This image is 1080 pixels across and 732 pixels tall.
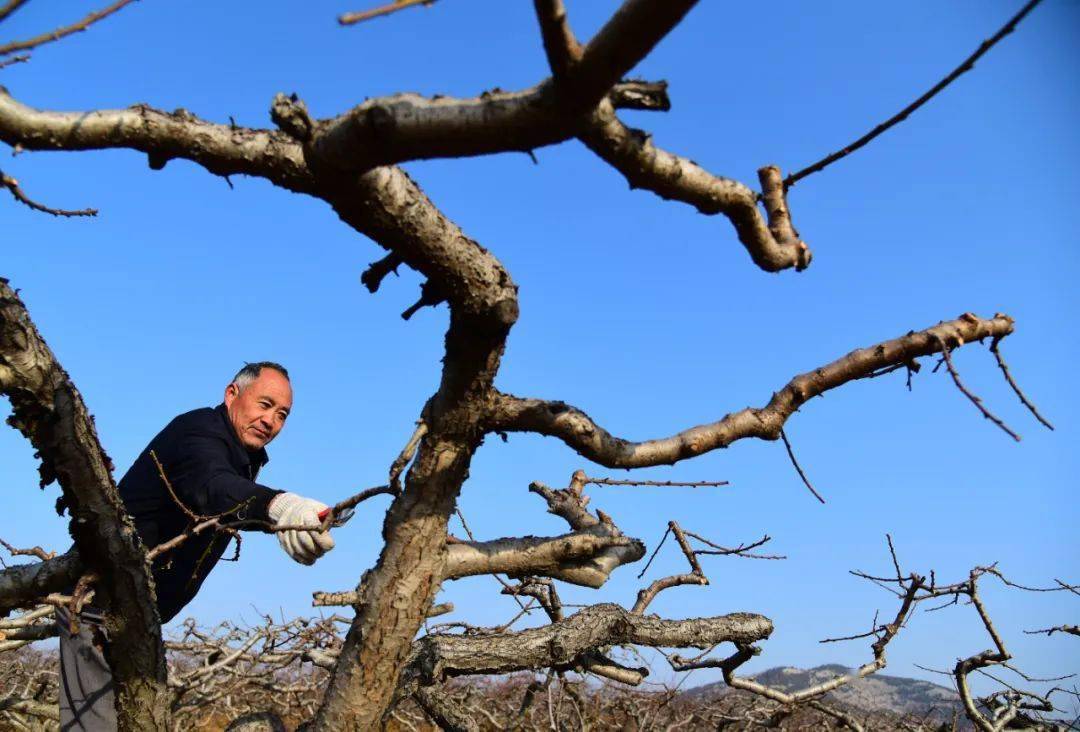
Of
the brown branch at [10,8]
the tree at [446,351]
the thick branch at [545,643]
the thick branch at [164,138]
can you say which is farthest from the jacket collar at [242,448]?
the brown branch at [10,8]

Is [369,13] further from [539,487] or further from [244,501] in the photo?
[539,487]

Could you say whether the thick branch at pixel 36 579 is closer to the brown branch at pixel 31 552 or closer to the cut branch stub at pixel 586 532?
the brown branch at pixel 31 552

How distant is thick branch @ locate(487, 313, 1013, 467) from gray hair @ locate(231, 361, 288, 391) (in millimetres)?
1735

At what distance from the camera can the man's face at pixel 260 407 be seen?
3650 millimetres

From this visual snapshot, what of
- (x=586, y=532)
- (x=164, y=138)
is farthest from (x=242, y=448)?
(x=164, y=138)

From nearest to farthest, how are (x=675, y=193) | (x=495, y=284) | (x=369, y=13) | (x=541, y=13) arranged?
(x=369, y=13), (x=541, y=13), (x=675, y=193), (x=495, y=284)

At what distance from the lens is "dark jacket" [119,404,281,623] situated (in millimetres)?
2621

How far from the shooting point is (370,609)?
2.47 m

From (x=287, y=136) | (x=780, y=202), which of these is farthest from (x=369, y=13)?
(x=780, y=202)

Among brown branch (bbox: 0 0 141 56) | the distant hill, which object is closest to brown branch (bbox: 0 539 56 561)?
brown branch (bbox: 0 0 141 56)

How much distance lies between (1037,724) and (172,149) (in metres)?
6.02

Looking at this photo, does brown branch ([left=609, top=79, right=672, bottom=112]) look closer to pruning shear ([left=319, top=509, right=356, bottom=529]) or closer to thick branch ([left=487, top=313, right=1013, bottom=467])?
thick branch ([left=487, top=313, right=1013, bottom=467])

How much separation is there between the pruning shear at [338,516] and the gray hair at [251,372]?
1625mm

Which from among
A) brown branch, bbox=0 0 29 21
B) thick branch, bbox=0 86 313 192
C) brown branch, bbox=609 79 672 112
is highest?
thick branch, bbox=0 86 313 192
